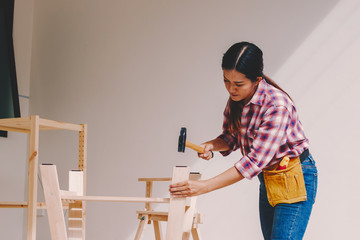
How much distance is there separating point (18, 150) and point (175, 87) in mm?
1844

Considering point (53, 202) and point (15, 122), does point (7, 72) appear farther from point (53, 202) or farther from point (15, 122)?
point (53, 202)

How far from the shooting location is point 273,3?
3090mm

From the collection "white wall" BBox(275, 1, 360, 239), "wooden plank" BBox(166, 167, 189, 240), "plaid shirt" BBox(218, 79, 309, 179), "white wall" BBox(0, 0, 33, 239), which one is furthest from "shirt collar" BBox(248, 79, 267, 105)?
"white wall" BBox(0, 0, 33, 239)

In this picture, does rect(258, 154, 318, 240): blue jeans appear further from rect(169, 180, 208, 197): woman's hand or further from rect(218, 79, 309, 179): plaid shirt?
rect(169, 180, 208, 197): woman's hand

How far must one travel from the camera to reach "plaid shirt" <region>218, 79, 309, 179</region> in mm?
1407

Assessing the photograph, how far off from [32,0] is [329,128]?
342 cm

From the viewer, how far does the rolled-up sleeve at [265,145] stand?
1401mm

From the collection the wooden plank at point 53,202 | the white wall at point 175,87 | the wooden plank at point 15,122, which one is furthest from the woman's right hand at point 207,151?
the white wall at point 175,87

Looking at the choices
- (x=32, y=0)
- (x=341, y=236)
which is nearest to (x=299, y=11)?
(x=341, y=236)

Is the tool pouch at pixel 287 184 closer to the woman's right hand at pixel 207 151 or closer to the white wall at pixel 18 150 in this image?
the woman's right hand at pixel 207 151

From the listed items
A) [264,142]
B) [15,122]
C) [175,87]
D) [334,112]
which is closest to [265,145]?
[264,142]

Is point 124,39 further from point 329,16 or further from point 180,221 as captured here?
point 180,221

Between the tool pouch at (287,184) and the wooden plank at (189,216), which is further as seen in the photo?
the wooden plank at (189,216)

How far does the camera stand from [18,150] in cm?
423
